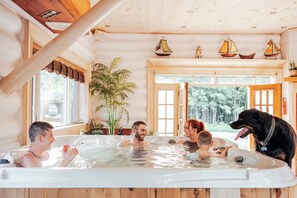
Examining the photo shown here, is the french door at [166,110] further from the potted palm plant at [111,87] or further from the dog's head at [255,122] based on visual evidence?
the dog's head at [255,122]

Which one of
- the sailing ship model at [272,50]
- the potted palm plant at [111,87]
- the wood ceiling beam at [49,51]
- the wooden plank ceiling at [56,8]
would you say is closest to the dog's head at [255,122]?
the wood ceiling beam at [49,51]

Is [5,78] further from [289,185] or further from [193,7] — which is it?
[193,7]

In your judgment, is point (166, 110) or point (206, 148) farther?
point (166, 110)

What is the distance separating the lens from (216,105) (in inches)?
523

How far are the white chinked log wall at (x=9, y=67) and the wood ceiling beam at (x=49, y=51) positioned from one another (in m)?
0.13

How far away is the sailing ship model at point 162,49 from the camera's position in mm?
6031

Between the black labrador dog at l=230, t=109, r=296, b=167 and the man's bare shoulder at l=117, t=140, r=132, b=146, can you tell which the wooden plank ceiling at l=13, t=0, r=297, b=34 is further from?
the black labrador dog at l=230, t=109, r=296, b=167

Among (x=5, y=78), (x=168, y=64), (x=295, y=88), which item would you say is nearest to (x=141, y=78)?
(x=168, y=64)

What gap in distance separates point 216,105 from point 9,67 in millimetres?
11376

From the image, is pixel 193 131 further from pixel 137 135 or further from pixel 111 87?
pixel 111 87

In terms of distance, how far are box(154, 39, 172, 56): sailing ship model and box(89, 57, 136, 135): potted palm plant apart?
2.31ft

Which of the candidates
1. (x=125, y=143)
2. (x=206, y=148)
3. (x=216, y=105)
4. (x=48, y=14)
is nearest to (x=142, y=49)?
(x=125, y=143)

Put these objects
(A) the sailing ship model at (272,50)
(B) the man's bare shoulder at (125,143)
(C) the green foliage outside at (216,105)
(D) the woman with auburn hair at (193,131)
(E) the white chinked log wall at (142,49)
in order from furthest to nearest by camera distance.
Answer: (C) the green foliage outside at (216,105), (E) the white chinked log wall at (142,49), (A) the sailing ship model at (272,50), (B) the man's bare shoulder at (125,143), (D) the woman with auburn hair at (193,131)

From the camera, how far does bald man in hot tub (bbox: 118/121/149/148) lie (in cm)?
388
